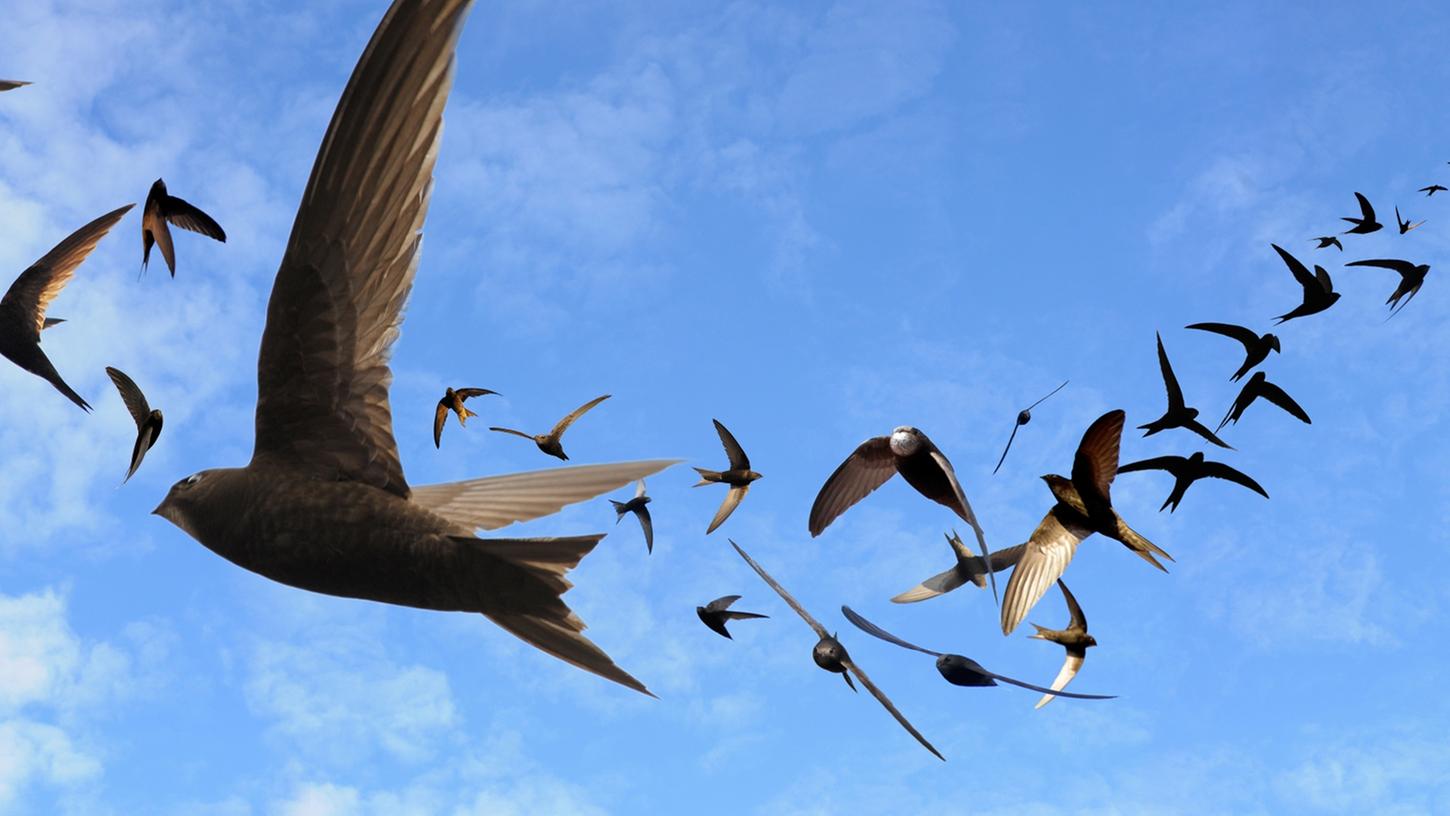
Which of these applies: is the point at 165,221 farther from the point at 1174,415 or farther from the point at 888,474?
the point at 1174,415

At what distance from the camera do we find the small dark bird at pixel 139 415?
12.2 ft

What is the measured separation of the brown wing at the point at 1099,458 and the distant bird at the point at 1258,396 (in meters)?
0.90

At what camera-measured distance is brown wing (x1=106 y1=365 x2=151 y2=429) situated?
3744 millimetres

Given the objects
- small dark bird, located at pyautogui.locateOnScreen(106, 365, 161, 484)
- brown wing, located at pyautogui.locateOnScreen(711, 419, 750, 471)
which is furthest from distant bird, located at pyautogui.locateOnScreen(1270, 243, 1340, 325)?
small dark bird, located at pyautogui.locateOnScreen(106, 365, 161, 484)

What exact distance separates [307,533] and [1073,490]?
2.60 m

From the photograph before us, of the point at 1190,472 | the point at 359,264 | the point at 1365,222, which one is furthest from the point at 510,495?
the point at 1365,222

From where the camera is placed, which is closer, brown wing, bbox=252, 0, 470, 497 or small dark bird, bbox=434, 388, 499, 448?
brown wing, bbox=252, 0, 470, 497

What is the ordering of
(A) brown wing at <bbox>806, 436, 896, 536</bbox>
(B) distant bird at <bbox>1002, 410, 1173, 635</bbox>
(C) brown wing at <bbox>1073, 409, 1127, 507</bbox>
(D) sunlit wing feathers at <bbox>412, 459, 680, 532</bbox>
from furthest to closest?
(A) brown wing at <bbox>806, 436, 896, 536</bbox>, (B) distant bird at <bbox>1002, 410, 1173, 635</bbox>, (C) brown wing at <bbox>1073, 409, 1127, 507</bbox>, (D) sunlit wing feathers at <bbox>412, 459, 680, 532</bbox>

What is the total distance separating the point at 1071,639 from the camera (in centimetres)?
446

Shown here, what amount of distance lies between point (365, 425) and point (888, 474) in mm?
2066

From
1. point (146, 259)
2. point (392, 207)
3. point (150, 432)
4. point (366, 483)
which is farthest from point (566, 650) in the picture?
point (146, 259)

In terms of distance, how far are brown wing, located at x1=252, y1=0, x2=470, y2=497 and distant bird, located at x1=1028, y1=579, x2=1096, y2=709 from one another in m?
2.53

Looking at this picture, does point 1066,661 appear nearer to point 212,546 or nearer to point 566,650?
point 566,650

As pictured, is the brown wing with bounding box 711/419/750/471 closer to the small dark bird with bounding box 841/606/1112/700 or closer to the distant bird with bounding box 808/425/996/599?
the distant bird with bounding box 808/425/996/599
